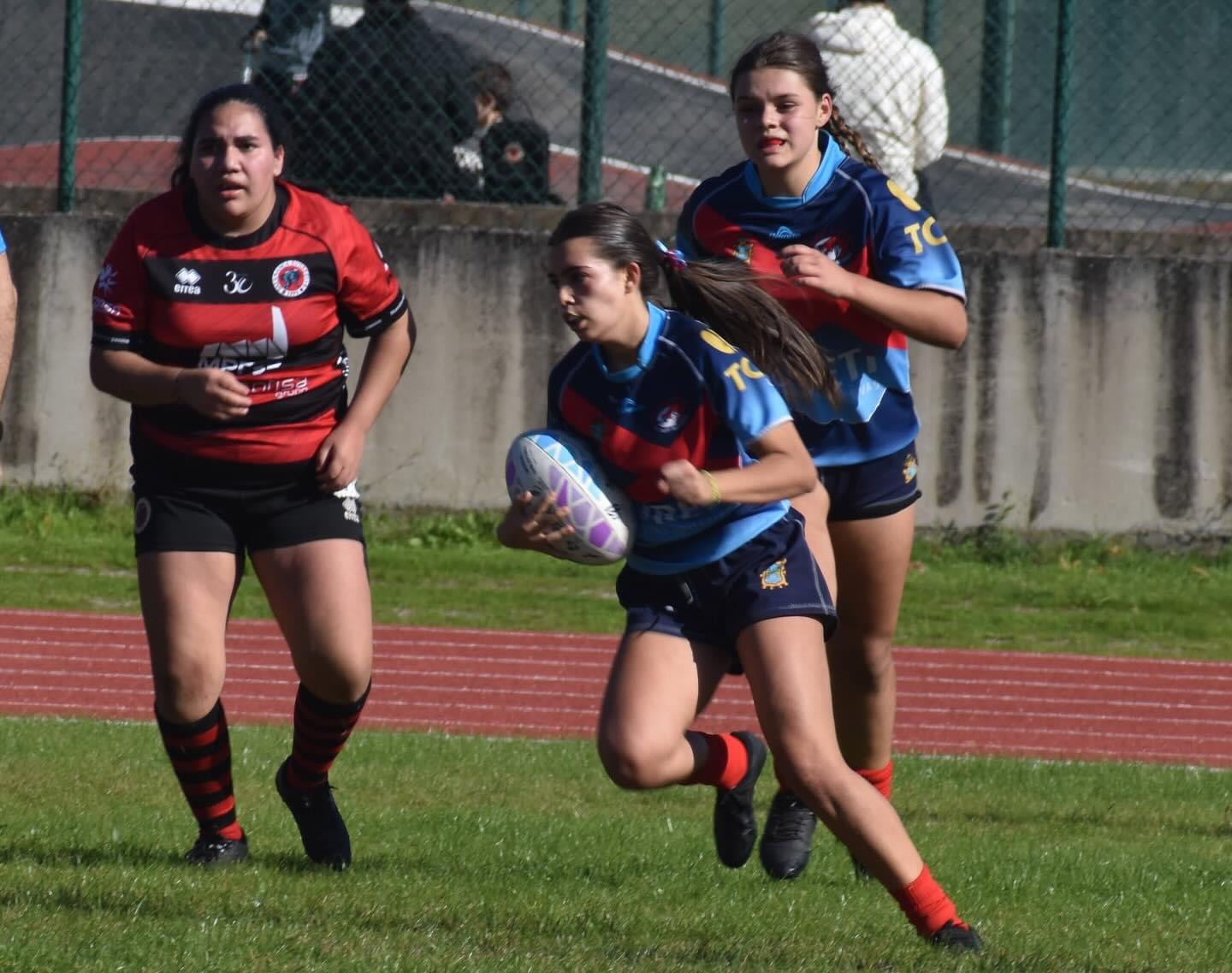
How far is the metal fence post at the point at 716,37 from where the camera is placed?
12648 mm

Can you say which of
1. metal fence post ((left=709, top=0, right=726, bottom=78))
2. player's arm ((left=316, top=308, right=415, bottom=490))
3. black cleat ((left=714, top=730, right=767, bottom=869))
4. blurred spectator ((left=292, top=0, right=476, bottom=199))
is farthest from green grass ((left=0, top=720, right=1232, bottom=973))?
metal fence post ((left=709, top=0, right=726, bottom=78))

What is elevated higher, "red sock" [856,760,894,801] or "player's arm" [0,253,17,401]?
A: "player's arm" [0,253,17,401]

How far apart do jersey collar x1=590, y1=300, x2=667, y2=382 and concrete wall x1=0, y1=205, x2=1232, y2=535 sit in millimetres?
7121

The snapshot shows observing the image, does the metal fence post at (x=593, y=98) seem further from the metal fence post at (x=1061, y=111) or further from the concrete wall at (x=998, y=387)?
the metal fence post at (x=1061, y=111)

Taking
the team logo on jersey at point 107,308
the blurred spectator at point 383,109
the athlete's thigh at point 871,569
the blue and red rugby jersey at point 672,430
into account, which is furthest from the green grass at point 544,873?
the blurred spectator at point 383,109

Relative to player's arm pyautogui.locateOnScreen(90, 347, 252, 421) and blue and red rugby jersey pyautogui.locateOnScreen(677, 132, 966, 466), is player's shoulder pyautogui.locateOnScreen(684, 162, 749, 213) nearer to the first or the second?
blue and red rugby jersey pyautogui.locateOnScreen(677, 132, 966, 466)

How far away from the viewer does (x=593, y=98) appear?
39.3 feet

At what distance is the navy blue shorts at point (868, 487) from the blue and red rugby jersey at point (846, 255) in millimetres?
28

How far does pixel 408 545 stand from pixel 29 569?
220 cm

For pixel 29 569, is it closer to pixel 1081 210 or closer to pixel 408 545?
pixel 408 545

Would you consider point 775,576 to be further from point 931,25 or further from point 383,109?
point 931,25

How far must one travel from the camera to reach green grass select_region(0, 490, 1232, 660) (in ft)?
35.1

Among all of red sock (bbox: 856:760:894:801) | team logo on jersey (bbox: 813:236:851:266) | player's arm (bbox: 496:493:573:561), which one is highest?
team logo on jersey (bbox: 813:236:851:266)

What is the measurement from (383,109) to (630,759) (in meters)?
7.99
